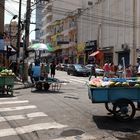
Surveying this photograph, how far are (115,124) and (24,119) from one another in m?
2.73

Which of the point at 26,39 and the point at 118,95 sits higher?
the point at 26,39

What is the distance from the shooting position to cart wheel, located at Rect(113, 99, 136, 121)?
1243 cm

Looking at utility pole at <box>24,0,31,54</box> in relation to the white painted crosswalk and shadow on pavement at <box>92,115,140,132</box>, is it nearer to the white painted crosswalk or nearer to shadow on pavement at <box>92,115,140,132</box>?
the white painted crosswalk

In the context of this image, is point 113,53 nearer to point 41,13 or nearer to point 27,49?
point 27,49

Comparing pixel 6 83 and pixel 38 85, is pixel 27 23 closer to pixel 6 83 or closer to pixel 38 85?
pixel 38 85

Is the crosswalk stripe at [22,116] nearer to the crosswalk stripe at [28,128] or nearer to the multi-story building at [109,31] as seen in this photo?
the crosswalk stripe at [28,128]

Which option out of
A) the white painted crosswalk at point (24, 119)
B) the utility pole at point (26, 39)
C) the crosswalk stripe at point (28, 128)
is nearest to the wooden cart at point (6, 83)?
the white painted crosswalk at point (24, 119)

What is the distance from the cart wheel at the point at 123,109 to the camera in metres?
12.4

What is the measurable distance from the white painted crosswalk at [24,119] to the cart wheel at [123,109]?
170cm

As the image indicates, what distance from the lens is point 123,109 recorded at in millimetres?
12539

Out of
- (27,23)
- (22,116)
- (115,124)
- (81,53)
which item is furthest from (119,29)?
(115,124)

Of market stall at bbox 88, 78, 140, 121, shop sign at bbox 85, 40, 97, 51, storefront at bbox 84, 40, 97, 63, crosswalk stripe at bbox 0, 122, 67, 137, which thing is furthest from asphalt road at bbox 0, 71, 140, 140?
storefront at bbox 84, 40, 97, 63

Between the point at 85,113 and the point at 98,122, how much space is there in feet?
5.69

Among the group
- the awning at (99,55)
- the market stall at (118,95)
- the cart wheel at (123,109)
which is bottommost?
the cart wheel at (123,109)
